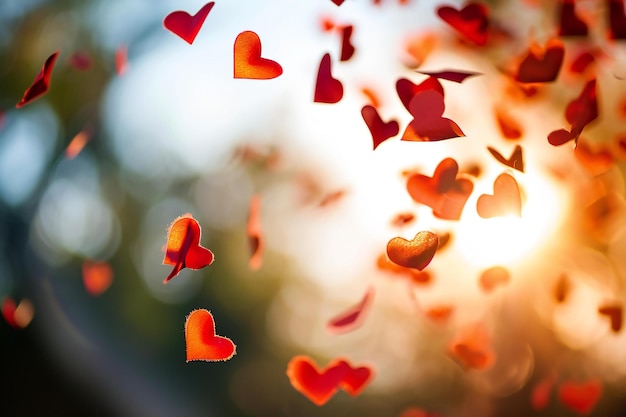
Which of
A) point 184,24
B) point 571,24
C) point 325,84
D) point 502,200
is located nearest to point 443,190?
point 502,200

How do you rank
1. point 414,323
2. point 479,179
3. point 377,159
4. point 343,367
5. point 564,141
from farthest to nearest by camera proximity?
point 414,323 → point 377,159 → point 479,179 → point 343,367 → point 564,141

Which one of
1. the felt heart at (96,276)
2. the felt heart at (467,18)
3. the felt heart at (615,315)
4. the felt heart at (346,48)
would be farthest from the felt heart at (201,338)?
the felt heart at (96,276)

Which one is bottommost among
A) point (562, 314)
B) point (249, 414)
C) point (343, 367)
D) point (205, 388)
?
point (249, 414)

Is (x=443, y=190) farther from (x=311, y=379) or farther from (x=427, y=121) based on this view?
(x=311, y=379)

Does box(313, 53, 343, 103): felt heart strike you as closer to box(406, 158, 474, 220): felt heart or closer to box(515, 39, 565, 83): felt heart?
box(406, 158, 474, 220): felt heart

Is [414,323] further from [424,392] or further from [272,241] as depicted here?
[272,241]

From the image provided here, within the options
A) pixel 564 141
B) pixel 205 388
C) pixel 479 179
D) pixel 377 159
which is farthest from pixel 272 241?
pixel 564 141

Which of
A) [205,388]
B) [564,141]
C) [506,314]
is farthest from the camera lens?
[205,388]
